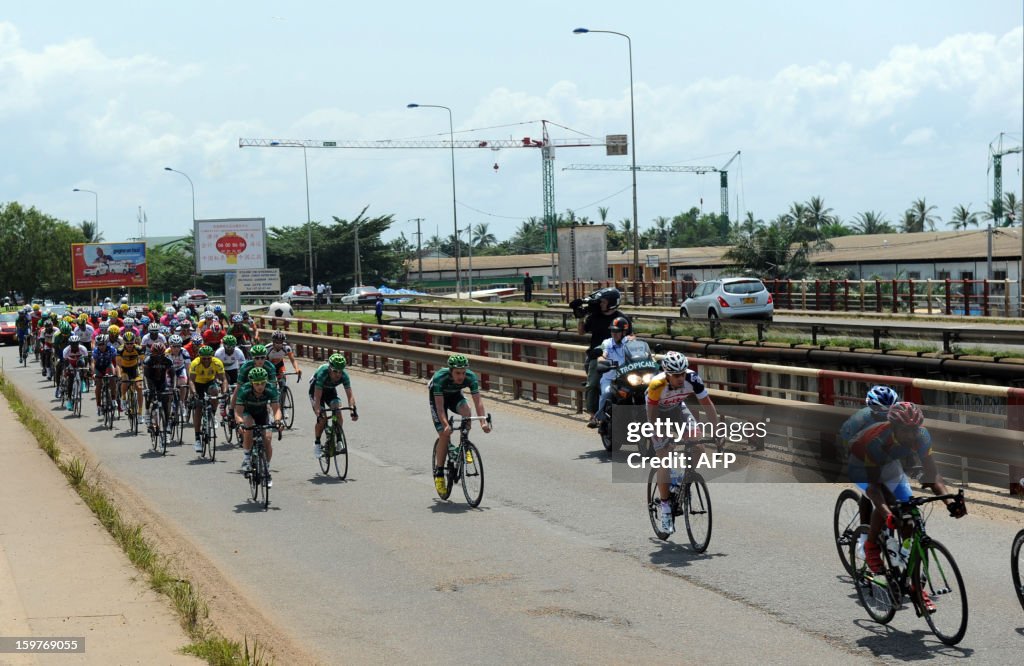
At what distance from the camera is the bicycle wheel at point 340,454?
51.3 feet

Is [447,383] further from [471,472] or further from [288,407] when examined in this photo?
[288,407]

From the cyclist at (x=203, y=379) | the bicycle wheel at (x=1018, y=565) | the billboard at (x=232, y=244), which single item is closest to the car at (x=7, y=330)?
the billboard at (x=232, y=244)

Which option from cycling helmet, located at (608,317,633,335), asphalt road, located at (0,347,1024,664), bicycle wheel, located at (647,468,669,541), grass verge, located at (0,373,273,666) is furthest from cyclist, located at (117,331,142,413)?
bicycle wheel, located at (647,468,669,541)

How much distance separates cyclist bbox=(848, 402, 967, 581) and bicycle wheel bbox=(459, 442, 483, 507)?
228 inches

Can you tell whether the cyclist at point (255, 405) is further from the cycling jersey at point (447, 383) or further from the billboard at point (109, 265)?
the billboard at point (109, 265)

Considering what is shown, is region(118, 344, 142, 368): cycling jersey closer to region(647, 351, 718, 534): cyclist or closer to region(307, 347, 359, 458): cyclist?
region(307, 347, 359, 458): cyclist

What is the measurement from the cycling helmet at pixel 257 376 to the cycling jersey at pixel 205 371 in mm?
4495

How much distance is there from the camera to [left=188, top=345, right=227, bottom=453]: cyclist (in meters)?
18.4

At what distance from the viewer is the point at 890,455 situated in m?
7.98

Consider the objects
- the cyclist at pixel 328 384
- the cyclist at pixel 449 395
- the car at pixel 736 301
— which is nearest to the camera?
the cyclist at pixel 449 395

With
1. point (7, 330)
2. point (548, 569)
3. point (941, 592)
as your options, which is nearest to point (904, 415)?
point (941, 592)

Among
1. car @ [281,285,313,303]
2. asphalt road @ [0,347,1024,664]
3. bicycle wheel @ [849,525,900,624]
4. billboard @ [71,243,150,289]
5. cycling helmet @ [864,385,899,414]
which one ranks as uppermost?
billboard @ [71,243,150,289]

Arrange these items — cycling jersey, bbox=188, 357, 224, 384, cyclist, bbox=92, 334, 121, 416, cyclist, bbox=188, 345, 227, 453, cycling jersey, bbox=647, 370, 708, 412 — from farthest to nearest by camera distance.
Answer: cyclist, bbox=92, 334, 121, 416
cycling jersey, bbox=188, 357, 224, 384
cyclist, bbox=188, 345, 227, 453
cycling jersey, bbox=647, 370, 708, 412

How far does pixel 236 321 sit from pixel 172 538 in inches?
507
